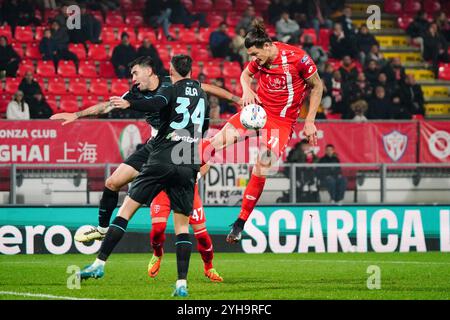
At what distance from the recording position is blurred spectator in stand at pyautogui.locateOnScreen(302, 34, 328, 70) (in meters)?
22.3

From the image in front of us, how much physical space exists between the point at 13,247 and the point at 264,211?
408 cm

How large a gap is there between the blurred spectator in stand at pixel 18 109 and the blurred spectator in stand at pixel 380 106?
280 inches

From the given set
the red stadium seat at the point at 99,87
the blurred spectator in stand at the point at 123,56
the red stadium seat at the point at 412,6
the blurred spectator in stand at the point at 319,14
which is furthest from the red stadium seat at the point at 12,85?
the red stadium seat at the point at 412,6

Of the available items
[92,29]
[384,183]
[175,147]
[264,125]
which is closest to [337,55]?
[92,29]

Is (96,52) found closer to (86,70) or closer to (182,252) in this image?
(86,70)

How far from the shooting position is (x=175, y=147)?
31.6 ft

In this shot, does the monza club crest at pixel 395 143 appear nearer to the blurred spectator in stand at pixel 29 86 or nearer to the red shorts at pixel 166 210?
the blurred spectator in stand at pixel 29 86

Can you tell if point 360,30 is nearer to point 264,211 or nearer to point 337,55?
point 337,55

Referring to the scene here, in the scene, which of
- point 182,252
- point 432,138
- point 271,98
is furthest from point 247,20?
point 182,252

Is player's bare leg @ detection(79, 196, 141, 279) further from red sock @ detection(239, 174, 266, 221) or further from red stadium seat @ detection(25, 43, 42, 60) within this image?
red stadium seat @ detection(25, 43, 42, 60)

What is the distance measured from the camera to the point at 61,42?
22.1m

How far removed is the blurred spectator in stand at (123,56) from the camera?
21.7 meters

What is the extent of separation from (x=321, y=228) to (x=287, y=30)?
821cm

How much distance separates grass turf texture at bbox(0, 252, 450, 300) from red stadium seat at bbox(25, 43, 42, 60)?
8.40 metres
